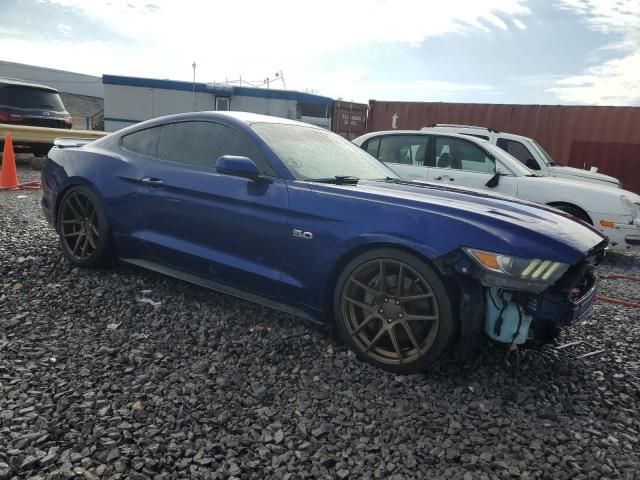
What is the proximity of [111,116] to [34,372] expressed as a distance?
74.1ft

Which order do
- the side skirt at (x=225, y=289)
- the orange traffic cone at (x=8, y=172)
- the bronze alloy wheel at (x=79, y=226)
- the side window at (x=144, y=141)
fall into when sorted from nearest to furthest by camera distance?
the side skirt at (x=225, y=289) < the side window at (x=144, y=141) < the bronze alloy wheel at (x=79, y=226) < the orange traffic cone at (x=8, y=172)

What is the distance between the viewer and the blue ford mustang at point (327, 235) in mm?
2588

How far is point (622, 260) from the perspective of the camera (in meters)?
6.93

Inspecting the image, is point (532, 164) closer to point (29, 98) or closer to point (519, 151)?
point (519, 151)

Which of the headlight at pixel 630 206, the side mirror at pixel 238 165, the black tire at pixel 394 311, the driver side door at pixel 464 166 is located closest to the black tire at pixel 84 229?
the side mirror at pixel 238 165

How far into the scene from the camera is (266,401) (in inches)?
98.7

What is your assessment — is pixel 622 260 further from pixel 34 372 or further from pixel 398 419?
pixel 34 372

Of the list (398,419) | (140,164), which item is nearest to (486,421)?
(398,419)

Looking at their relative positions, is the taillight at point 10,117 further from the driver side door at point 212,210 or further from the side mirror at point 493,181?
the side mirror at point 493,181

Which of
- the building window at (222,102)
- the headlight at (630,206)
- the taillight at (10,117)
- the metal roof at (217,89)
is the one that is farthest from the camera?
the building window at (222,102)

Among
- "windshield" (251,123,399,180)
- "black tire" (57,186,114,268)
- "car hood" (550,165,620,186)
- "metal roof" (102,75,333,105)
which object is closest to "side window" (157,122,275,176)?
"windshield" (251,123,399,180)

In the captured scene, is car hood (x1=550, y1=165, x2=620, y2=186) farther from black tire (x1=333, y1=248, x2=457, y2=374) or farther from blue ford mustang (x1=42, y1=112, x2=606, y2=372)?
black tire (x1=333, y1=248, x2=457, y2=374)

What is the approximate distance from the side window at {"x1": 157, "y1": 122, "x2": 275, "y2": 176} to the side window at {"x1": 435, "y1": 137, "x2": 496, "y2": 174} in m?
4.23

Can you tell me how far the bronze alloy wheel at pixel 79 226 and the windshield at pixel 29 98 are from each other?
322 inches
